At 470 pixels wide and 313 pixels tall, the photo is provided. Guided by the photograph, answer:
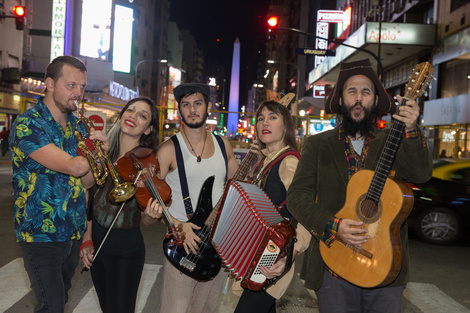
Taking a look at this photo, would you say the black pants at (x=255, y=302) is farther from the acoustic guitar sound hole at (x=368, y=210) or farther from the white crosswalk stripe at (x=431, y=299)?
the white crosswalk stripe at (x=431, y=299)

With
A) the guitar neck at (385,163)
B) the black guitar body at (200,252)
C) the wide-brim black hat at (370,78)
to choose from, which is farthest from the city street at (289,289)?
the wide-brim black hat at (370,78)

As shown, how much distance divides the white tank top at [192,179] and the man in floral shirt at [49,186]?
79 centimetres

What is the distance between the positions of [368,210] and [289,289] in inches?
148

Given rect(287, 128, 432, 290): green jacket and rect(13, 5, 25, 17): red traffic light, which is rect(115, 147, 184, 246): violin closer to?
rect(287, 128, 432, 290): green jacket

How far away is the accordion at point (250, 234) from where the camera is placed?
2.60 m

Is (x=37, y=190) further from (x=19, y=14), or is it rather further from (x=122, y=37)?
(x=122, y=37)

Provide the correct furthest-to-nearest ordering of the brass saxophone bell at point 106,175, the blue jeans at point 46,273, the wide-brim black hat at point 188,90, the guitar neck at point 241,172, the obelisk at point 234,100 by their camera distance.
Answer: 1. the obelisk at point 234,100
2. the wide-brim black hat at point 188,90
3. the guitar neck at point 241,172
4. the blue jeans at point 46,273
5. the brass saxophone bell at point 106,175

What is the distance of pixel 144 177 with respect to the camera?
3029mm

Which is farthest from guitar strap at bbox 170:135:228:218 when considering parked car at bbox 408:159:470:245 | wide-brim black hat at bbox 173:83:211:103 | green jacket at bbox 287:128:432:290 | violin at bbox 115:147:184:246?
parked car at bbox 408:159:470:245

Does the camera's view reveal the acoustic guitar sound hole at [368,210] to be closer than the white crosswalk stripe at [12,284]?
Yes

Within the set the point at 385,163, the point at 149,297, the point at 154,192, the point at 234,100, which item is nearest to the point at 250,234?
the point at 154,192

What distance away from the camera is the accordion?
102 inches

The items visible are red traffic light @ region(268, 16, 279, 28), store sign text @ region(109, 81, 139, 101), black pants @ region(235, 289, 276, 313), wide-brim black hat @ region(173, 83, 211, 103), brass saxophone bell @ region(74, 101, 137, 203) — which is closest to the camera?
brass saxophone bell @ region(74, 101, 137, 203)

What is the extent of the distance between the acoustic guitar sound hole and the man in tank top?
120cm
